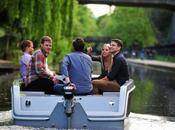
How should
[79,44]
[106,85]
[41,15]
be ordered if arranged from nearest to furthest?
[79,44] → [106,85] → [41,15]

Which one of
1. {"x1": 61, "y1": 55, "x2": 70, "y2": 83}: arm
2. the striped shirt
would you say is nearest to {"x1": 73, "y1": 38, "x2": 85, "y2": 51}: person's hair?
{"x1": 61, "y1": 55, "x2": 70, "y2": 83}: arm

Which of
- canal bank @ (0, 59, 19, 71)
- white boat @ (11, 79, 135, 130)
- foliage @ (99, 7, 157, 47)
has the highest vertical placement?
white boat @ (11, 79, 135, 130)

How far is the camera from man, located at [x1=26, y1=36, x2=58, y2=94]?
37.4 ft

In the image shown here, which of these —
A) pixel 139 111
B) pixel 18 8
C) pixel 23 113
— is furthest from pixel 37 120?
pixel 18 8

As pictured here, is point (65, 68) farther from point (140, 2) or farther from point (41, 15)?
point (140, 2)

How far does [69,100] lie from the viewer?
10.3 metres

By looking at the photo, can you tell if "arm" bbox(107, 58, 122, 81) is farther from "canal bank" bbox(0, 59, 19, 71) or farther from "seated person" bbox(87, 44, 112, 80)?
"canal bank" bbox(0, 59, 19, 71)

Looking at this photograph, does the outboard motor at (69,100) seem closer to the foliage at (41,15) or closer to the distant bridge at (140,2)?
the foliage at (41,15)

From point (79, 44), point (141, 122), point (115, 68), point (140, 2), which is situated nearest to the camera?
point (79, 44)

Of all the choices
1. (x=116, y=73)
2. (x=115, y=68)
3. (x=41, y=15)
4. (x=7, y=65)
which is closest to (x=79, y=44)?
(x=115, y=68)

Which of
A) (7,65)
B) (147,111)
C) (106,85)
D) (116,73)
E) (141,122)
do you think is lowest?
(7,65)

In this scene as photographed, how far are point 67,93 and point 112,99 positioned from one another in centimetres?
104

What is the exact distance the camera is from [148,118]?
13.4 meters

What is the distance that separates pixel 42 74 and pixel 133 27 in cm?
9644
